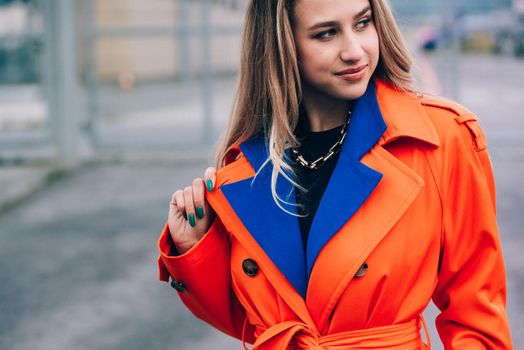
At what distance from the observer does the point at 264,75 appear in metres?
2.26

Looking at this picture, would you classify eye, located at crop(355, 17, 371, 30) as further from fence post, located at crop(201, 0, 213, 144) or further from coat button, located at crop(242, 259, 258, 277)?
fence post, located at crop(201, 0, 213, 144)

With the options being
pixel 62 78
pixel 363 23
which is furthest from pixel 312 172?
pixel 62 78

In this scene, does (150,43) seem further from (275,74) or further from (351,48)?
(351,48)

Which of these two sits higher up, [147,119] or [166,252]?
[166,252]

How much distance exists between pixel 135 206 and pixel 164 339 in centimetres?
332

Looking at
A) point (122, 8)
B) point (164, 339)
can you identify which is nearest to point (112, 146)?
point (122, 8)

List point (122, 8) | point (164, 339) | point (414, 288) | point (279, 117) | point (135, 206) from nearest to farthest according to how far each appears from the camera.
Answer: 1. point (414, 288)
2. point (279, 117)
3. point (164, 339)
4. point (135, 206)
5. point (122, 8)

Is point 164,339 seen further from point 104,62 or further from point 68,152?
point 104,62

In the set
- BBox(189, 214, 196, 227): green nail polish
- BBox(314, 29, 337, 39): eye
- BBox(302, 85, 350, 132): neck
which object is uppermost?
BBox(314, 29, 337, 39): eye

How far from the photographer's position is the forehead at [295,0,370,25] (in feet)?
6.59

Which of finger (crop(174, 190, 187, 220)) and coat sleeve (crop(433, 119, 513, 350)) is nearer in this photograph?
coat sleeve (crop(433, 119, 513, 350))

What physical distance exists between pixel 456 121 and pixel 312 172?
408 mm

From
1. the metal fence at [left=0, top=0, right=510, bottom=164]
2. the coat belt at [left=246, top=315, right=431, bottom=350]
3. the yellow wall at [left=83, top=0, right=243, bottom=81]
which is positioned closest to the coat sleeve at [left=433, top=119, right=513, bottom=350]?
the coat belt at [left=246, top=315, right=431, bottom=350]

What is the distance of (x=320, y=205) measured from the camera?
2045mm
